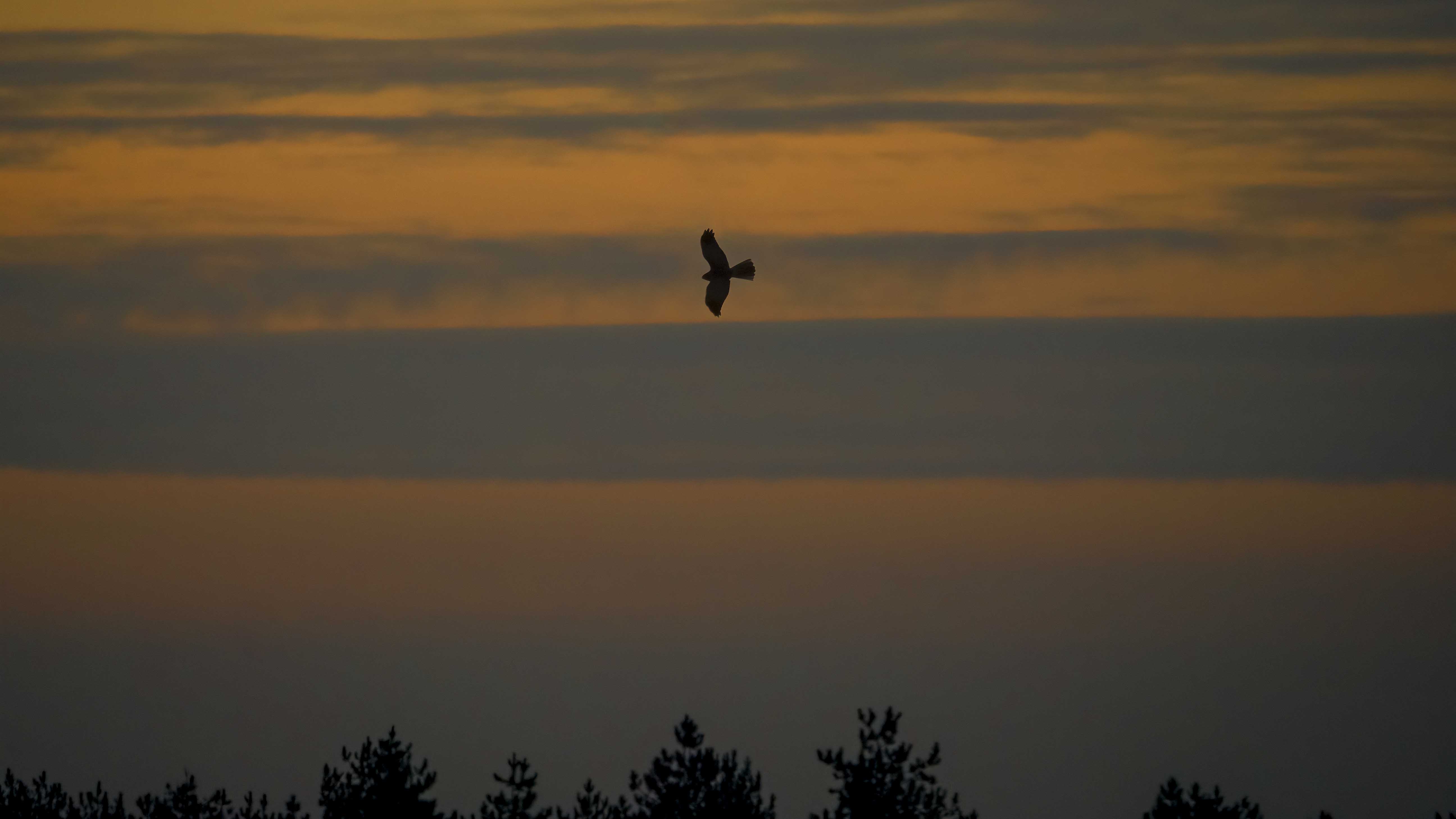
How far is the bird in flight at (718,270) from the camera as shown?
49.5 metres

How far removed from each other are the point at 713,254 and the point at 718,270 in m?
0.36

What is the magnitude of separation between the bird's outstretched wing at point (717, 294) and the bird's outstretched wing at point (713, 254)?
287mm

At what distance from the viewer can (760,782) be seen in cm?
5169

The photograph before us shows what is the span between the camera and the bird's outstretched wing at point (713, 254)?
50.4m

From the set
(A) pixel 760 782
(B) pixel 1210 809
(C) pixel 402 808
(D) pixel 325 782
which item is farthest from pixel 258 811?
(B) pixel 1210 809

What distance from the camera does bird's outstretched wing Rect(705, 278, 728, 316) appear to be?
48.3 meters

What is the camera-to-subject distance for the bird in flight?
49.5m

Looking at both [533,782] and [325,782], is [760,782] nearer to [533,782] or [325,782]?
[533,782]

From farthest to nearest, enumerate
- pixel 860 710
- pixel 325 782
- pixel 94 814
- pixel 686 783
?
pixel 94 814 < pixel 325 782 < pixel 686 783 < pixel 860 710

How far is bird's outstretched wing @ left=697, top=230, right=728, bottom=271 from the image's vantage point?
50.4 metres

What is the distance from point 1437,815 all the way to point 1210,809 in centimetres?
475

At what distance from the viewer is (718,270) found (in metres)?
50.6

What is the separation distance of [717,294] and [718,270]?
138 cm

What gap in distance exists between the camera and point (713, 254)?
1991 inches
